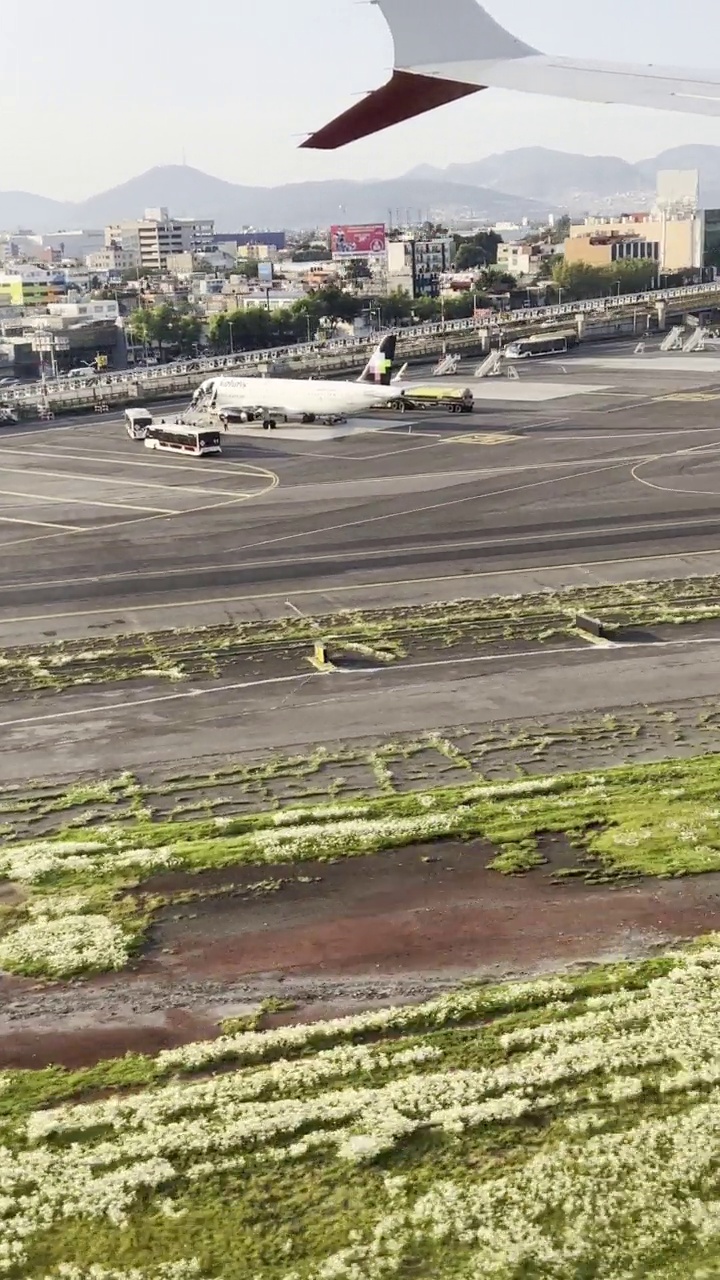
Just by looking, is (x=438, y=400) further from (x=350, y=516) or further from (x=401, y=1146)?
(x=401, y=1146)

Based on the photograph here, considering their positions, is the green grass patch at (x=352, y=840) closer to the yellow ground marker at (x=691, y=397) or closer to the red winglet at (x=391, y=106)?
the red winglet at (x=391, y=106)

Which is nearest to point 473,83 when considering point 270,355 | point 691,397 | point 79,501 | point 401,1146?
point 401,1146

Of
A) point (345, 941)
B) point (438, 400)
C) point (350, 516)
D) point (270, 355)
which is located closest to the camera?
point (345, 941)

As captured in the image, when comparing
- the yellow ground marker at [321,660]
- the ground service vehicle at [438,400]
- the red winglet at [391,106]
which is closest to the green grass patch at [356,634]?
the yellow ground marker at [321,660]

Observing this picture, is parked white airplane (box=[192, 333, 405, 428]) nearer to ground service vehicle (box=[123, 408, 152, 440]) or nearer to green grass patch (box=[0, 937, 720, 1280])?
ground service vehicle (box=[123, 408, 152, 440])

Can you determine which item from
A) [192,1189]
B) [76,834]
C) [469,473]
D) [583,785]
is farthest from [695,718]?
[469,473]

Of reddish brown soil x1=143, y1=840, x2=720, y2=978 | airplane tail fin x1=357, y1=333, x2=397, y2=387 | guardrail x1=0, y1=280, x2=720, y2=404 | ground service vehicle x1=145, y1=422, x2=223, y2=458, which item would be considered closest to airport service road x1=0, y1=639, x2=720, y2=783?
reddish brown soil x1=143, y1=840, x2=720, y2=978
